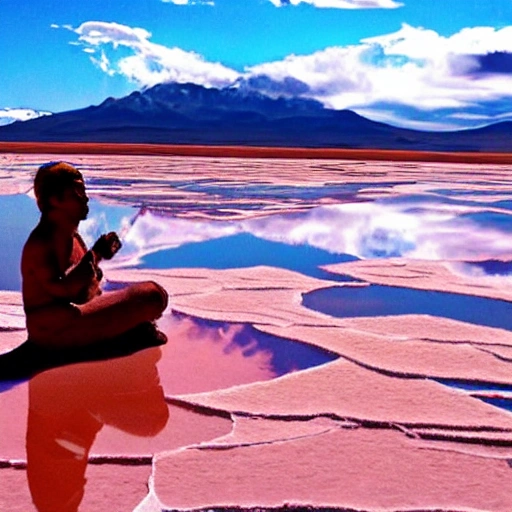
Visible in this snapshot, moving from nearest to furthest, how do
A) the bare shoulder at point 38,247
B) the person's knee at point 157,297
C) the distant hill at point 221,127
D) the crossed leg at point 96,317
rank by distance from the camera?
the bare shoulder at point 38,247 < the crossed leg at point 96,317 < the person's knee at point 157,297 < the distant hill at point 221,127

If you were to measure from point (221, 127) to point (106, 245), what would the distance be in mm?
91920

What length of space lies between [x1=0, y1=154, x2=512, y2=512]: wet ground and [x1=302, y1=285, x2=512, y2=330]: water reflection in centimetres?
1

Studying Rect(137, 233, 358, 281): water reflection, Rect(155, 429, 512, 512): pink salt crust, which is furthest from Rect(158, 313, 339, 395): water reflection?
Rect(137, 233, 358, 281): water reflection

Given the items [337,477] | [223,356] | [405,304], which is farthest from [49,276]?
[405,304]

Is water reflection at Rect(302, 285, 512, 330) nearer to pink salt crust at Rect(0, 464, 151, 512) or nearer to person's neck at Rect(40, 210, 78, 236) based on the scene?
person's neck at Rect(40, 210, 78, 236)

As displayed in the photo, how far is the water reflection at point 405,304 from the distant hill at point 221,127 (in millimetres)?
64335

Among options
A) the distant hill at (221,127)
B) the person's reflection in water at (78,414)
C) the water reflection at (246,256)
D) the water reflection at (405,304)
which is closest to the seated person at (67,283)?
the person's reflection in water at (78,414)

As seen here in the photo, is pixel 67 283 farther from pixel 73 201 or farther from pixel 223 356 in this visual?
pixel 223 356

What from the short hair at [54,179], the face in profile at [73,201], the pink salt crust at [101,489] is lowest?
the pink salt crust at [101,489]

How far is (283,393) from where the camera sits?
101 inches

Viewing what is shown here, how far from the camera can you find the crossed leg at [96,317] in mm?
2771

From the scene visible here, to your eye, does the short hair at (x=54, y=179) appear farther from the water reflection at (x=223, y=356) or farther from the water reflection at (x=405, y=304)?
the water reflection at (x=405, y=304)

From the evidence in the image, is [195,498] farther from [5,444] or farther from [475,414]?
[475,414]

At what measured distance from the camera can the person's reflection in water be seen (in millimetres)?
1933
